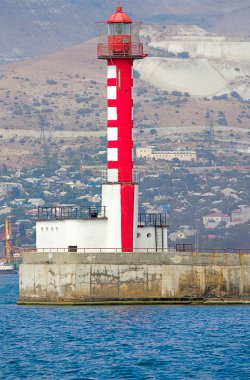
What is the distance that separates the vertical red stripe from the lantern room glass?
25.6 feet

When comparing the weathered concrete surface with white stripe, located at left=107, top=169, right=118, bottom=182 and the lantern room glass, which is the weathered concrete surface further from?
the lantern room glass

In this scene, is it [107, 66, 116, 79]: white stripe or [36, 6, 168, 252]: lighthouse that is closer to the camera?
[36, 6, 168, 252]: lighthouse

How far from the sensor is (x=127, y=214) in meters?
86.7

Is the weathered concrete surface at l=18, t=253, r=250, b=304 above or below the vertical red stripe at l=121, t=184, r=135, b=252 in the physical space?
below

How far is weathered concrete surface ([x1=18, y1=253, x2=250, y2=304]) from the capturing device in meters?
83.8

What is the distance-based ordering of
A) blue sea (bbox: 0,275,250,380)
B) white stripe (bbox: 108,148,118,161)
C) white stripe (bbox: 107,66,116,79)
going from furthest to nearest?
white stripe (bbox: 107,66,116,79) < white stripe (bbox: 108,148,118,161) < blue sea (bbox: 0,275,250,380)

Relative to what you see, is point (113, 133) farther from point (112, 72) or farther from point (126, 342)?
point (126, 342)

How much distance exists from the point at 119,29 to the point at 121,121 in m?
4.83

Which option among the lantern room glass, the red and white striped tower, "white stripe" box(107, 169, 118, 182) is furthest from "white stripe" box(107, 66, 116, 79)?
"white stripe" box(107, 169, 118, 182)

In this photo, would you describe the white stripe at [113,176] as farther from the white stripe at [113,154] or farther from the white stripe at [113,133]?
the white stripe at [113,133]

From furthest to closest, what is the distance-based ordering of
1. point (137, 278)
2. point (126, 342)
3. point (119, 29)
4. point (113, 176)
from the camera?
point (119, 29) → point (113, 176) → point (137, 278) → point (126, 342)

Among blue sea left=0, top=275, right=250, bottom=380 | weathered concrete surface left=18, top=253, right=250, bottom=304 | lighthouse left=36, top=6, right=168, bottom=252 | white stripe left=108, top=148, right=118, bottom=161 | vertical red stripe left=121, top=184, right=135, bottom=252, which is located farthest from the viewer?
white stripe left=108, top=148, right=118, bottom=161

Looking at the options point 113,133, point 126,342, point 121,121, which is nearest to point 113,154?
point 113,133

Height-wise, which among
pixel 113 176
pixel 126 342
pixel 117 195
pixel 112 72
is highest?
pixel 112 72
